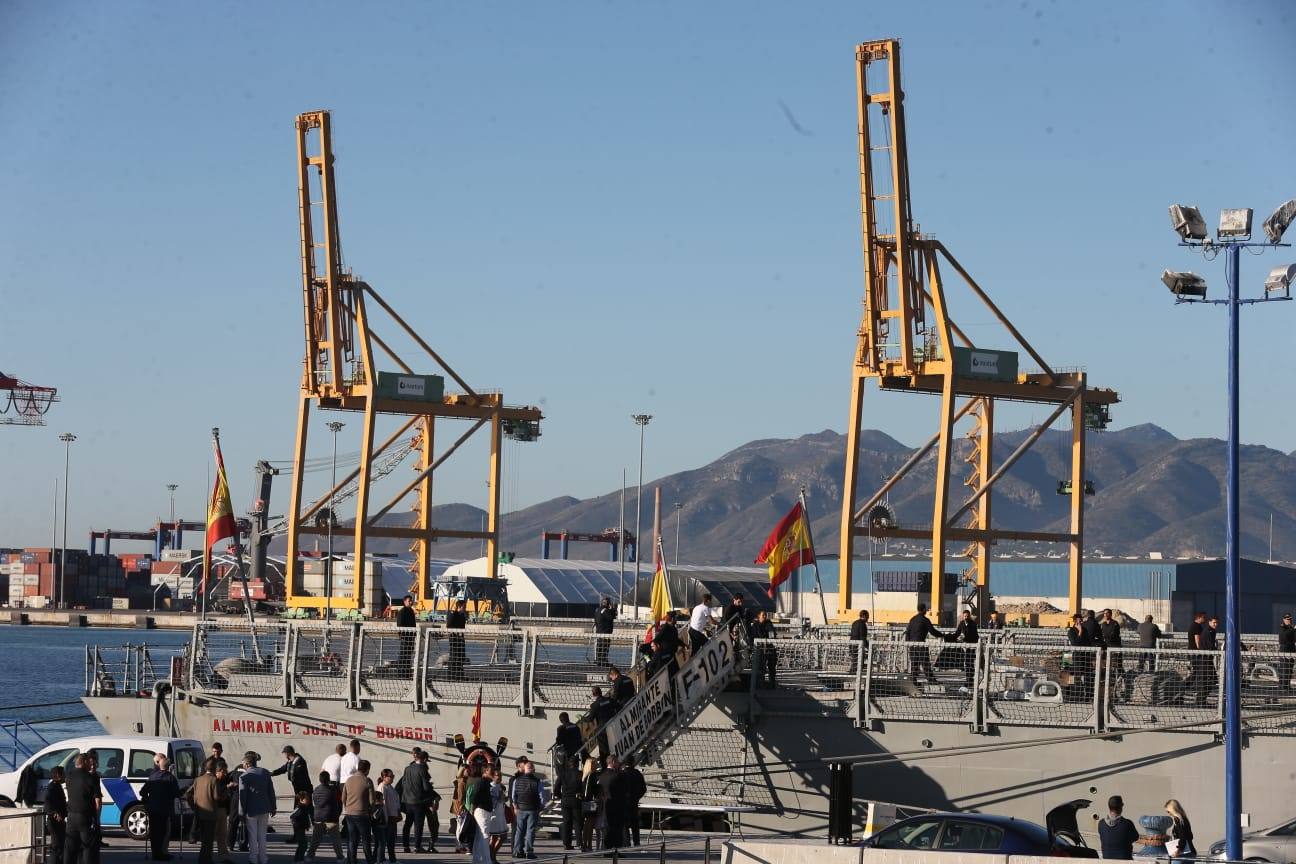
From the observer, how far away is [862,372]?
56500 mm

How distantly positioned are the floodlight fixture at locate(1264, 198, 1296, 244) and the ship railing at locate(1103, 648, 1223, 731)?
23.7ft

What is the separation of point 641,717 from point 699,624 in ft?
7.12

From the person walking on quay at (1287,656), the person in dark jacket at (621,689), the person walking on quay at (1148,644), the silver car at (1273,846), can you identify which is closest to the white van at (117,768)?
the person in dark jacket at (621,689)

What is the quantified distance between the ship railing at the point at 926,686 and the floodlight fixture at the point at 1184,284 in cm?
721

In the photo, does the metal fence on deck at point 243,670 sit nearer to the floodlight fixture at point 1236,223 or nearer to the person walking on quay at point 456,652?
the person walking on quay at point 456,652

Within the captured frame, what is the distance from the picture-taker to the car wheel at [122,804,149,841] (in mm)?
23266

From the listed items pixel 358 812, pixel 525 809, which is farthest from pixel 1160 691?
pixel 358 812

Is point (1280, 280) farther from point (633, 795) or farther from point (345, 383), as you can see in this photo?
point (345, 383)

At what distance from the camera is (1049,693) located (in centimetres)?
2734

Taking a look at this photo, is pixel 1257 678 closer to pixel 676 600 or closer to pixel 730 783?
pixel 730 783

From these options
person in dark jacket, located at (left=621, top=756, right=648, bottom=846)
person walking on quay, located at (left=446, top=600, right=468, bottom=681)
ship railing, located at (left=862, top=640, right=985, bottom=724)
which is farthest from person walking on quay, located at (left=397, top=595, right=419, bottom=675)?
person in dark jacket, located at (left=621, top=756, right=648, bottom=846)

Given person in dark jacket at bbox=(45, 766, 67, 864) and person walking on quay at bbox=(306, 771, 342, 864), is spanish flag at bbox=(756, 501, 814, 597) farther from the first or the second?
person in dark jacket at bbox=(45, 766, 67, 864)

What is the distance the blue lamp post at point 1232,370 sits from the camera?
20281 millimetres

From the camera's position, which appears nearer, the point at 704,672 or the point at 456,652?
the point at 704,672
